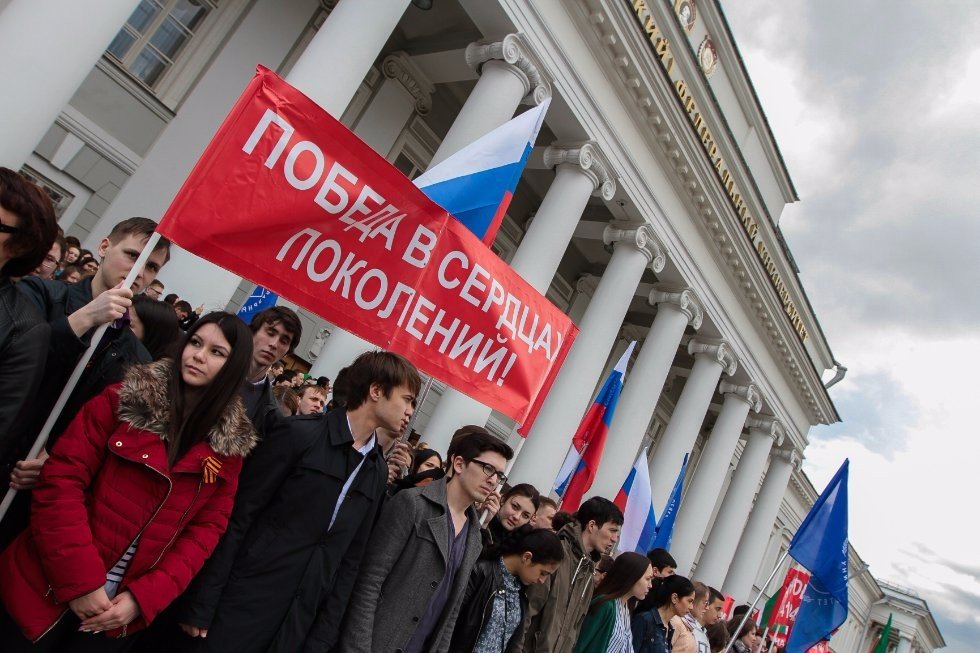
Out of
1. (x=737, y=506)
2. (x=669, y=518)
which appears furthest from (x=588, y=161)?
(x=737, y=506)

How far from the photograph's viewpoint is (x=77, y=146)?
8938 millimetres

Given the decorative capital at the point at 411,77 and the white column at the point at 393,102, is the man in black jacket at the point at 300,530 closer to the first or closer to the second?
the white column at the point at 393,102

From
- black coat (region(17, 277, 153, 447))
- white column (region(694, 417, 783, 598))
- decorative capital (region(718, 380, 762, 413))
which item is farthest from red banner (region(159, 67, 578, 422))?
white column (region(694, 417, 783, 598))

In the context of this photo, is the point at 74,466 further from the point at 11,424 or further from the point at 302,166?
the point at 302,166

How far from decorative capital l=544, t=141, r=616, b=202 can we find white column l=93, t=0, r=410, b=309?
3647 mm

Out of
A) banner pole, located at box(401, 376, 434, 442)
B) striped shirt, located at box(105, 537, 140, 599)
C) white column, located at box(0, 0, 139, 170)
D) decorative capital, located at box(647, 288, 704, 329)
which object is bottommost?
striped shirt, located at box(105, 537, 140, 599)

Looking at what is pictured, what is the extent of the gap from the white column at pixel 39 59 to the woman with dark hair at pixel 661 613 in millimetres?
5566

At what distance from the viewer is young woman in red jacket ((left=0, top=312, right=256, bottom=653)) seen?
208 centimetres

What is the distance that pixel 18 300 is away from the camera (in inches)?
84.8

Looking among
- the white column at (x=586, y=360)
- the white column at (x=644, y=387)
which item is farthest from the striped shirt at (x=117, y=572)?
the white column at (x=644, y=387)

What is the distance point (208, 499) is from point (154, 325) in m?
0.77

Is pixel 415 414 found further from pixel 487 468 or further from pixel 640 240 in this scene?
pixel 640 240

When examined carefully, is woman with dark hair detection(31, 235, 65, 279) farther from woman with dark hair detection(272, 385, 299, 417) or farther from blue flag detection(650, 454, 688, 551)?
blue flag detection(650, 454, 688, 551)

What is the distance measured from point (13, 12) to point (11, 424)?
4.62 m
